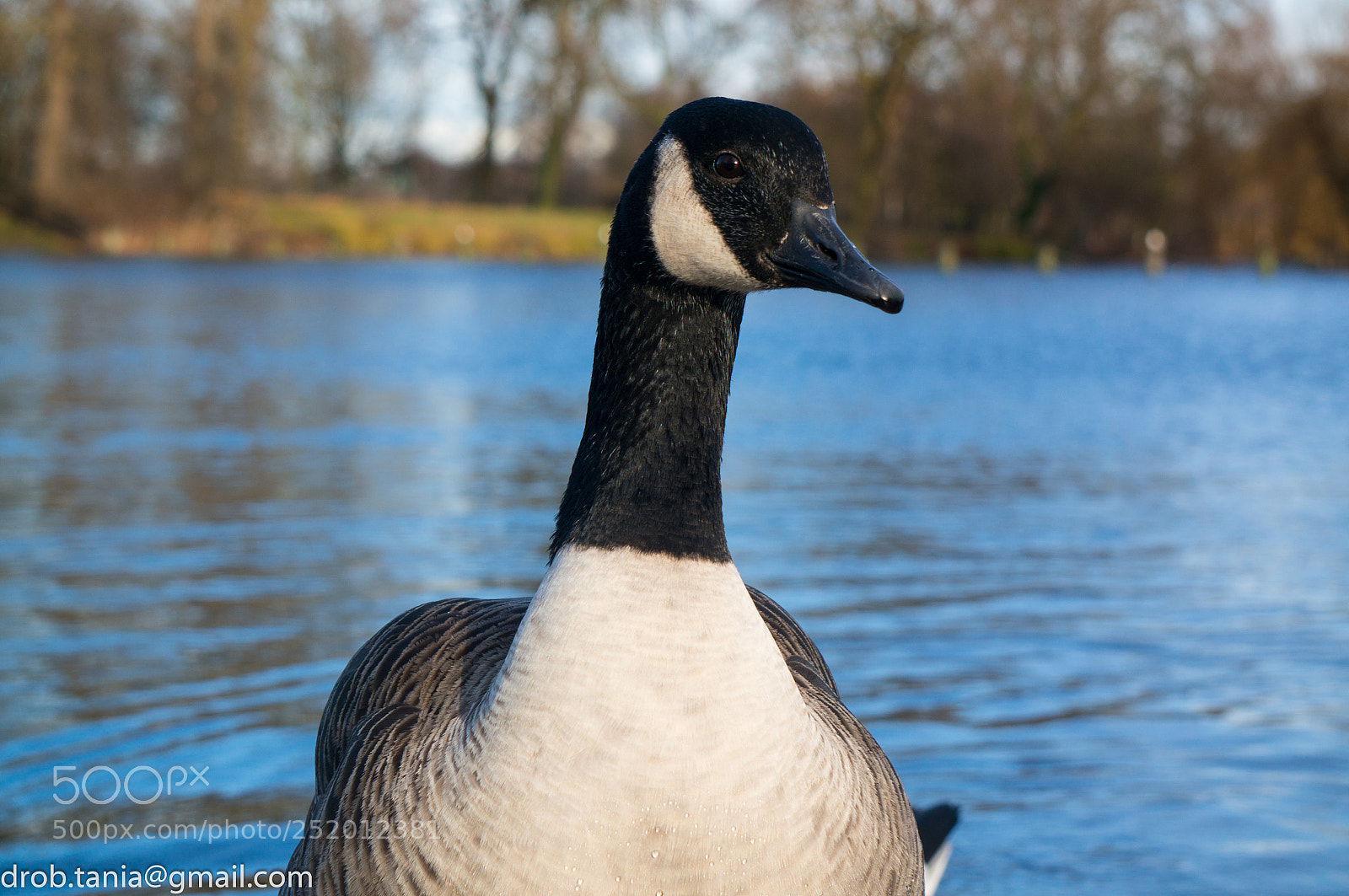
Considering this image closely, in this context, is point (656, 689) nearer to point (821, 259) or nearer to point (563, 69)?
point (821, 259)

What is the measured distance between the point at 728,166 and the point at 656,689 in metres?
1.04

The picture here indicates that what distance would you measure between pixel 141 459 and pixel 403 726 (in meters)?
8.41

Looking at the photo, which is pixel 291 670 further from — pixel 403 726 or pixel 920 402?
pixel 920 402

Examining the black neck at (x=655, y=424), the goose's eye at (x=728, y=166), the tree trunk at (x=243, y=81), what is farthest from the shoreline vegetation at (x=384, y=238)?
the goose's eye at (x=728, y=166)

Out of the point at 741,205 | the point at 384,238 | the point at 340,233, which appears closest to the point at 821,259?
the point at 741,205

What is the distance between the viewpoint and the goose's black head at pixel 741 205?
2.69m

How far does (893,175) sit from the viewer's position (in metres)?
53.4

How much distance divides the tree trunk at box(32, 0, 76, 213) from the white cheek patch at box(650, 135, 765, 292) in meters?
42.9

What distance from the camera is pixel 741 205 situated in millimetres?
2701

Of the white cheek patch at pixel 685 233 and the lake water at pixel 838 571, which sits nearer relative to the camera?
the white cheek patch at pixel 685 233

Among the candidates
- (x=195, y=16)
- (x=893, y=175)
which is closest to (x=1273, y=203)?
(x=893, y=175)

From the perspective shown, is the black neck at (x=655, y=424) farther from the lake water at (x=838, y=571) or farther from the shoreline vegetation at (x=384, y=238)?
the shoreline vegetation at (x=384, y=238)

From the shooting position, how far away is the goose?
247 cm

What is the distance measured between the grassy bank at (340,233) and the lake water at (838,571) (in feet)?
83.5
